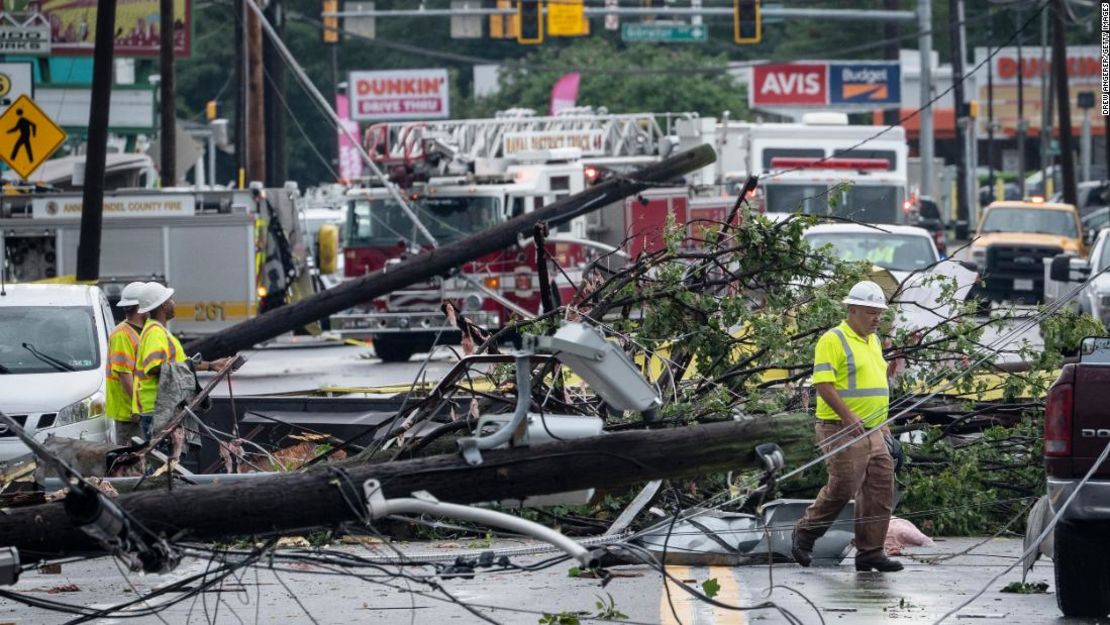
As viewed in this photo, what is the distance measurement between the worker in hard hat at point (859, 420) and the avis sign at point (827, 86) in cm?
4437

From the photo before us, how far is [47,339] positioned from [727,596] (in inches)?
254

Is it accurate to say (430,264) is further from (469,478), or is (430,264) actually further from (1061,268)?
(469,478)

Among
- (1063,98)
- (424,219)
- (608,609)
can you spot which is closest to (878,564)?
(608,609)

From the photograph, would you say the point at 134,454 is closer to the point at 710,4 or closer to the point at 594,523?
the point at 594,523

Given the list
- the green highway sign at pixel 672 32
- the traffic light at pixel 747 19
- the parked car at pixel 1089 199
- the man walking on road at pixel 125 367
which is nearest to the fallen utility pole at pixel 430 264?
the man walking on road at pixel 125 367

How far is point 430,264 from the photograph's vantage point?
628 inches

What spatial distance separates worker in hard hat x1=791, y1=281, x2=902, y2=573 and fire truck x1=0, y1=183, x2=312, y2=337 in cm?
1554

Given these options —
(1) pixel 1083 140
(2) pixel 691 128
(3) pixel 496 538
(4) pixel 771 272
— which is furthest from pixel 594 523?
(1) pixel 1083 140

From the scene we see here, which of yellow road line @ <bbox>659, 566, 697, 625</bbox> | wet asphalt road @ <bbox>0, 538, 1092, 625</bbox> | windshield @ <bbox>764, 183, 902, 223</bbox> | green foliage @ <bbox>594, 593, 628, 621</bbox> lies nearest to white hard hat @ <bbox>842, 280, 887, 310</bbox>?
wet asphalt road @ <bbox>0, 538, 1092, 625</bbox>

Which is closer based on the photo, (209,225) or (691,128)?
(209,225)

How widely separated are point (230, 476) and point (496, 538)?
3945mm

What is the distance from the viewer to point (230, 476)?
7207 mm

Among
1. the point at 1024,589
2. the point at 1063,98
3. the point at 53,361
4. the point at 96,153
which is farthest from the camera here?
the point at 1063,98

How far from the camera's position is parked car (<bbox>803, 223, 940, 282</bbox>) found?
68.3ft
